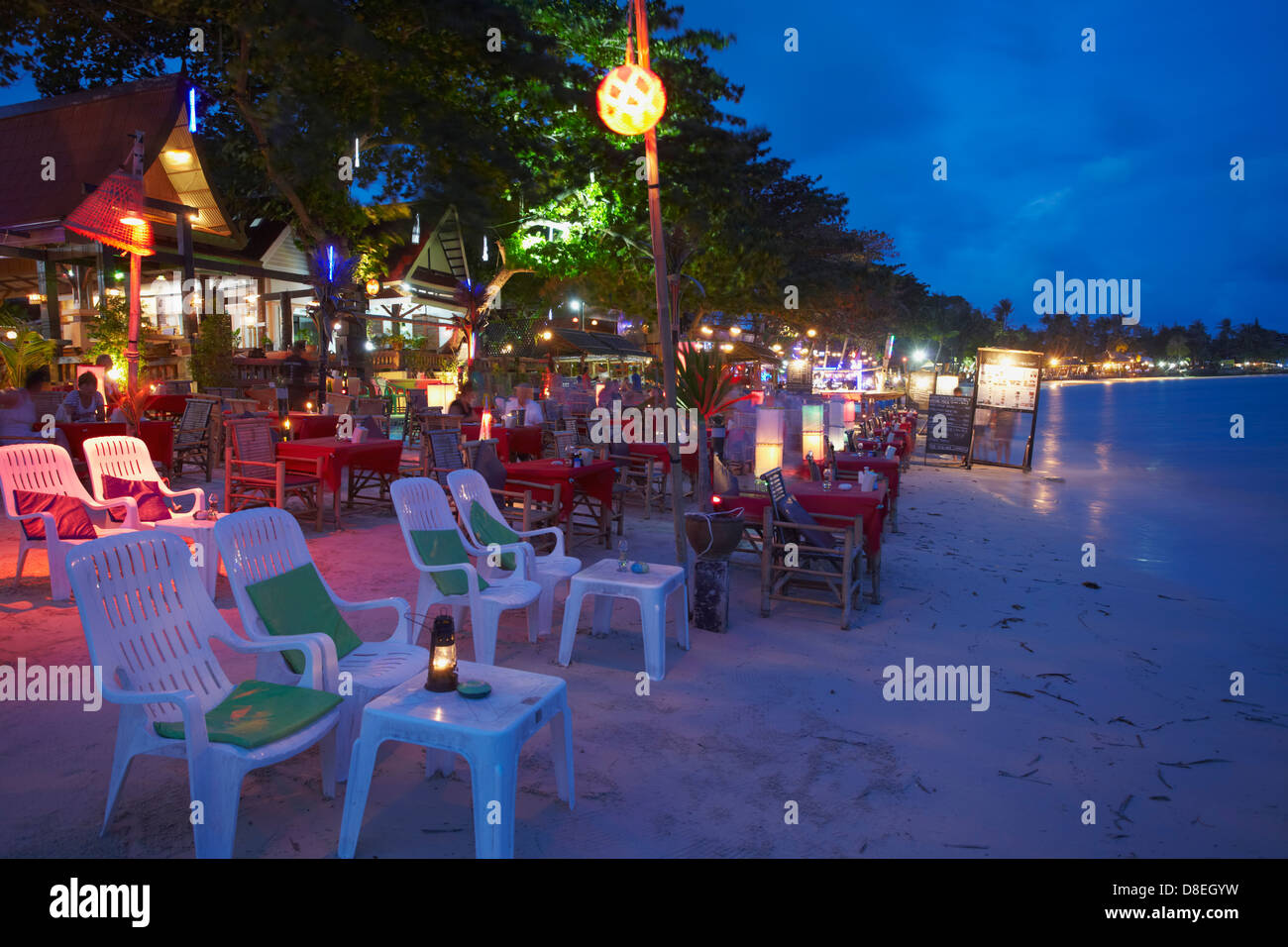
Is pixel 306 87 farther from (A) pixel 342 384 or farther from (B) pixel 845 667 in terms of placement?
(B) pixel 845 667

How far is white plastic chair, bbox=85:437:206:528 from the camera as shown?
19.6 ft

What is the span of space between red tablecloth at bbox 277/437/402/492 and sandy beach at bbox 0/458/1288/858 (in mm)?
2077

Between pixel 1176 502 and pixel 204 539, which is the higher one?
pixel 204 539

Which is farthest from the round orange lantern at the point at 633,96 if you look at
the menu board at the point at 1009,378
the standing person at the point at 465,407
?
the menu board at the point at 1009,378

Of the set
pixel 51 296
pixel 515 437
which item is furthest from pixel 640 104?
pixel 51 296

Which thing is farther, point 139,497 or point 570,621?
point 139,497

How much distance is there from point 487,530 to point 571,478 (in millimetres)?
1855

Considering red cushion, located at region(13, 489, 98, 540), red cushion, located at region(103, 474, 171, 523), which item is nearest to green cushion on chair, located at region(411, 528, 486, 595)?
red cushion, located at region(13, 489, 98, 540)

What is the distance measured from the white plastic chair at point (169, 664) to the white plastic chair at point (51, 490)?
3.11 metres

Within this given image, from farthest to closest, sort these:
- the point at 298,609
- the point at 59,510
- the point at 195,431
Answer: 1. the point at 195,431
2. the point at 59,510
3. the point at 298,609

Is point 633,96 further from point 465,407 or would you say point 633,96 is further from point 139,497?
point 465,407

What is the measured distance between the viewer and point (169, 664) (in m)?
2.76

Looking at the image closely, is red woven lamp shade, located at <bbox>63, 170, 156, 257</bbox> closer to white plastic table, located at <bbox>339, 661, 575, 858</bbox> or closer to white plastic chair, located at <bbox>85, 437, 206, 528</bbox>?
white plastic chair, located at <bbox>85, 437, 206, 528</bbox>

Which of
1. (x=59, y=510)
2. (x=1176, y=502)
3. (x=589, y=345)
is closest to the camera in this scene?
(x=59, y=510)
